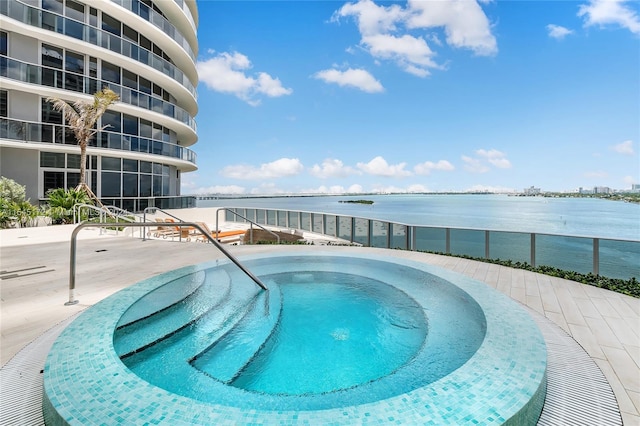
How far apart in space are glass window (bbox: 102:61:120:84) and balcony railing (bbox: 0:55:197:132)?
0.69m

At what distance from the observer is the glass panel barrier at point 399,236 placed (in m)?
8.64

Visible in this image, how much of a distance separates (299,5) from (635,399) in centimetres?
1939

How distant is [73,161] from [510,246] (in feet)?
63.6

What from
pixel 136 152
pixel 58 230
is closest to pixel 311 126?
pixel 136 152

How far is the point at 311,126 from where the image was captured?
1534 inches

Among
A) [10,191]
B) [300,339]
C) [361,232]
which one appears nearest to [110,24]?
[10,191]

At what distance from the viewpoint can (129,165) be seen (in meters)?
16.4

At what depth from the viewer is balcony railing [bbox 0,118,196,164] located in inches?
486

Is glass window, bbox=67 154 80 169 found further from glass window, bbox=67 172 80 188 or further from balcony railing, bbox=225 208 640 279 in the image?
balcony railing, bbox=225 208 640 279

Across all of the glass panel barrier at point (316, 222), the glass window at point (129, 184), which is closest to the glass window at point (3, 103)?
the glass window at point (129, 184)

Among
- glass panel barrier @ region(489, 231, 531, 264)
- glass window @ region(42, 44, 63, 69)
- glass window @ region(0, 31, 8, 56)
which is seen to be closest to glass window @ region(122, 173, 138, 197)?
glass window @ region(42, 44, 63, 69)

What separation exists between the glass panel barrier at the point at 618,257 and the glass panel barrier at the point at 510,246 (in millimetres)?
1207

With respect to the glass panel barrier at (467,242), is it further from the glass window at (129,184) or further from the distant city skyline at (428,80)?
the glass window at (129,184)

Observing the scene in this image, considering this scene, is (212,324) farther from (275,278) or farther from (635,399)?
(635,399)
